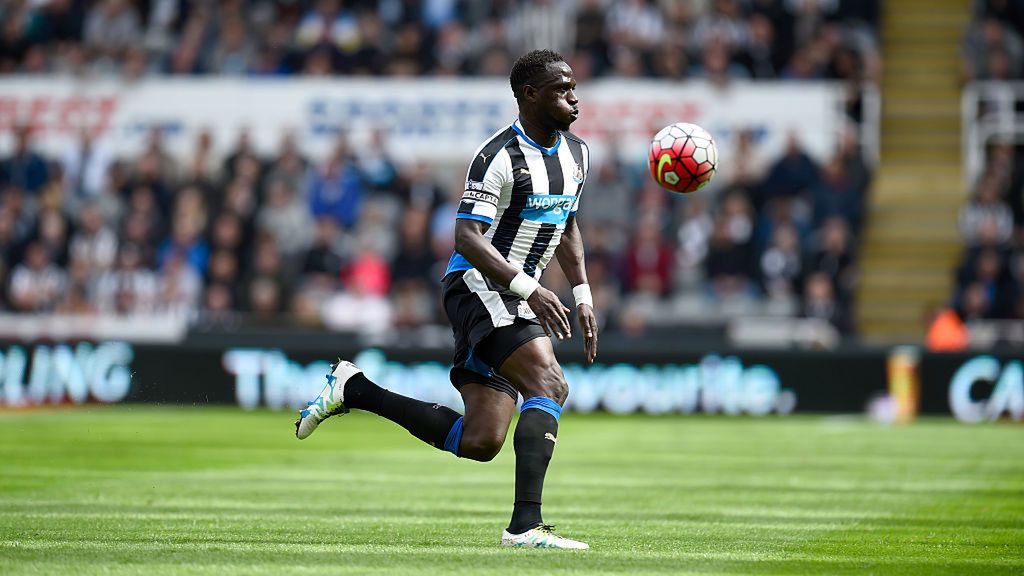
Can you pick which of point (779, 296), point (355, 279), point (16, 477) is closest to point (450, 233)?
point (355, 279)

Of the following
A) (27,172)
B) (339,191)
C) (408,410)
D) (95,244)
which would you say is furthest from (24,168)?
(408,410)

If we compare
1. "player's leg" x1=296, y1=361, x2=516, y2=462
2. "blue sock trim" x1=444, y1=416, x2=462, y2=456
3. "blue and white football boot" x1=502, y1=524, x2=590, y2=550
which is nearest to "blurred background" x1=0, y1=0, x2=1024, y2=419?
"player's leg" x1=296, y1=361, x2=516, y2=462

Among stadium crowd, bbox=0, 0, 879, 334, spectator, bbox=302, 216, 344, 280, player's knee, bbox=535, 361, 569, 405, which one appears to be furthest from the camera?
spectator, bbox=302, 216, 344, 280

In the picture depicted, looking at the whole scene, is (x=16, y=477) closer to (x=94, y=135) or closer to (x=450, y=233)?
(x=450, y=233)

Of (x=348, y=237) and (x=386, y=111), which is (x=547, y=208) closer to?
(x=348, y=237)

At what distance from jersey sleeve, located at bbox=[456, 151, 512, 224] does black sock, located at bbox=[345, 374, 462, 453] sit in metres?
1.09

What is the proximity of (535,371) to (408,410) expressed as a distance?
0.97m

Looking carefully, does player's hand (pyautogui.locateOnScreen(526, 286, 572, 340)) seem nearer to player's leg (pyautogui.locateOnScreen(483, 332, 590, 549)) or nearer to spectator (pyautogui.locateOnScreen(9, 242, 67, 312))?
player's leg (pyautogui.locateOnScreen(483, 332, 590, 549))

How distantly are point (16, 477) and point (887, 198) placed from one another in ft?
52.1

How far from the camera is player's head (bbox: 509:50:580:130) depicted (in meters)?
7.59

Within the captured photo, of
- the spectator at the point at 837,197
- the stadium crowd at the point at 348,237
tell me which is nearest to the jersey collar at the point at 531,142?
the stadium crowd at the point at 348,237

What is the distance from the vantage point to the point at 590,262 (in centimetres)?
2062

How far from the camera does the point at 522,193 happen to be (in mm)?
7629

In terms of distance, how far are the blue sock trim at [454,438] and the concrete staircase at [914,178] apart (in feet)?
46.7
